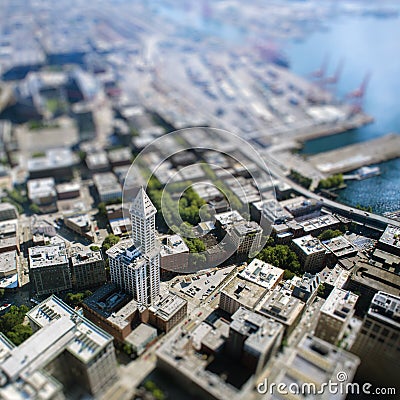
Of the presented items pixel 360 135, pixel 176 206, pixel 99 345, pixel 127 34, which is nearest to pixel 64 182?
pixel 176 206

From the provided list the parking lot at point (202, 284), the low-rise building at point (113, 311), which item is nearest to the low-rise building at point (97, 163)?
the parking lot at point (202, 284)

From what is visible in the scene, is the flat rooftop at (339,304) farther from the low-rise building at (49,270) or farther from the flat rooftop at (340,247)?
the low-rise building at (49,270)

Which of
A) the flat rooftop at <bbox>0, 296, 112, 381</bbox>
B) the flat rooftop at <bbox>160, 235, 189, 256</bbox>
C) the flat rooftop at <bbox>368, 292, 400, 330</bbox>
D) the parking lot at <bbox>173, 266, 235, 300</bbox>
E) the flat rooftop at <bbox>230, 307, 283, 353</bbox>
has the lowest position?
the parking lot at <bbox>173, 266, 235, 300</bbox>

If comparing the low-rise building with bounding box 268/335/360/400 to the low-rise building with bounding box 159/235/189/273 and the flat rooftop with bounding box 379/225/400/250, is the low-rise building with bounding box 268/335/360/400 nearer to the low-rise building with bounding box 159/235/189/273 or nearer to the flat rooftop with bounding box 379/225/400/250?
the low-rise building with bounding box 159/235/189/273

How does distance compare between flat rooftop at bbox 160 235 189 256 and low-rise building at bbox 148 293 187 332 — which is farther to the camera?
flat rooftop at bbox 160 235 189 256

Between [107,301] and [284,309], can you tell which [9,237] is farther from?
[284,309]

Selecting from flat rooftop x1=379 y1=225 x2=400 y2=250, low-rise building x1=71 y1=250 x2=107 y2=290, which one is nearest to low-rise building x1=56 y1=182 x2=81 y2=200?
low-rise building x1=71 y1=250 x2=107 y2=290
